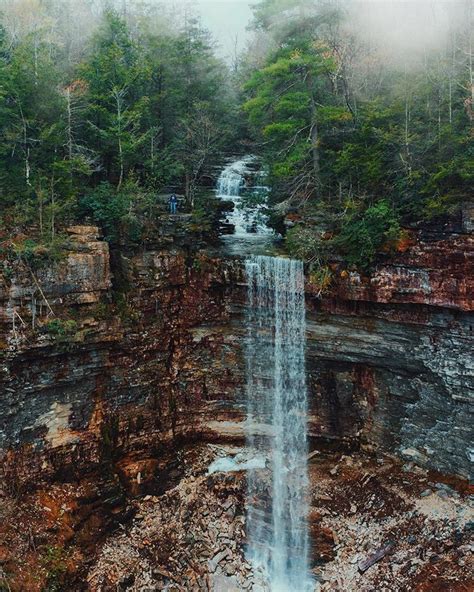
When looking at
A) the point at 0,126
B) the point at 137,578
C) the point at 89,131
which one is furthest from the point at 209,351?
the point at 0,126

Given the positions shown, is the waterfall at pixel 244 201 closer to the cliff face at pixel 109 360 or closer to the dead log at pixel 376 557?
the cliff face at pixel 109 360

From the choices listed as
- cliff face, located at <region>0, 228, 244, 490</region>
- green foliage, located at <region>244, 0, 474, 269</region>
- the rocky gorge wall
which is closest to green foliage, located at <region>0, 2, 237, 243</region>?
cliff face, located at <region>0, 228, 244, 490</region>

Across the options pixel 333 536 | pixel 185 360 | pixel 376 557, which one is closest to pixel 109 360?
pixel 185 360

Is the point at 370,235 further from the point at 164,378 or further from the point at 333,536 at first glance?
the point at 333,536

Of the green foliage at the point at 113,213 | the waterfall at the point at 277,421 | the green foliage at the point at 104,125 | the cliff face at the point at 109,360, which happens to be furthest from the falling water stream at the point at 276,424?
the green foliage at the point at 104,125

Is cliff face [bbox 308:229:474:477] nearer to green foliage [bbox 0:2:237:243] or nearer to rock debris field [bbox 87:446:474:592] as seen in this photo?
rock debris field [bbox 87:446:474:592]

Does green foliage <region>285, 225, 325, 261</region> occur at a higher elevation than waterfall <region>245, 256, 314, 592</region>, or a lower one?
higher

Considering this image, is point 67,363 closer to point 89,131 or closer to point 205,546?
point 205,546

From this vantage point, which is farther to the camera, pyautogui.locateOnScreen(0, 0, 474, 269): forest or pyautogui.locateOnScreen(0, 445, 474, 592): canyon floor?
pyautogui.locateOnScreen(0, 0, 474, 269): forest
